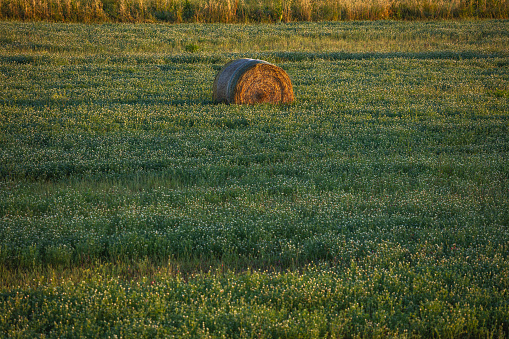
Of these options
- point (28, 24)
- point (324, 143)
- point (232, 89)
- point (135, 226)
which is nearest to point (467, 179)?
point (324, 143)

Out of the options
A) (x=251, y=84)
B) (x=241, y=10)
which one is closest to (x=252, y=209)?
(x=251, y=84)

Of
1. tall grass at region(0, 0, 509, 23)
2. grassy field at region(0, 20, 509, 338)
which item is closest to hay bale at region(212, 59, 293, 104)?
grassy field at region(0, 20, 509, 338)

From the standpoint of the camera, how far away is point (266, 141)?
33.9 feet

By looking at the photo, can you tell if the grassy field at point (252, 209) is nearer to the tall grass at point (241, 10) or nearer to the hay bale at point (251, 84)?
the hay bale at point (251, 84)

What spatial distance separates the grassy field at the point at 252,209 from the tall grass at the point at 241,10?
13265 millimetres

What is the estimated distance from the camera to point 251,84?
43.9ft

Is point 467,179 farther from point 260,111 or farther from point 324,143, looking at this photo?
point 260,111

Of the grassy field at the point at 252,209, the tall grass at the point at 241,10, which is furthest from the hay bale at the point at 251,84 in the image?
the tall grass at the point at 241,10

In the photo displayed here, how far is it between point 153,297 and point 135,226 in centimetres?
186

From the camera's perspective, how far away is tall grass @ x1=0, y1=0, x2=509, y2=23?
28016mm

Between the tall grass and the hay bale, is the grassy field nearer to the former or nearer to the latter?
the hay bale

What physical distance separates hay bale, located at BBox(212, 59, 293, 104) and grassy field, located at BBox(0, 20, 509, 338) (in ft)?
1.88

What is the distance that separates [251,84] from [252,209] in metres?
7.33

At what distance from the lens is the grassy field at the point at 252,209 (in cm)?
443
